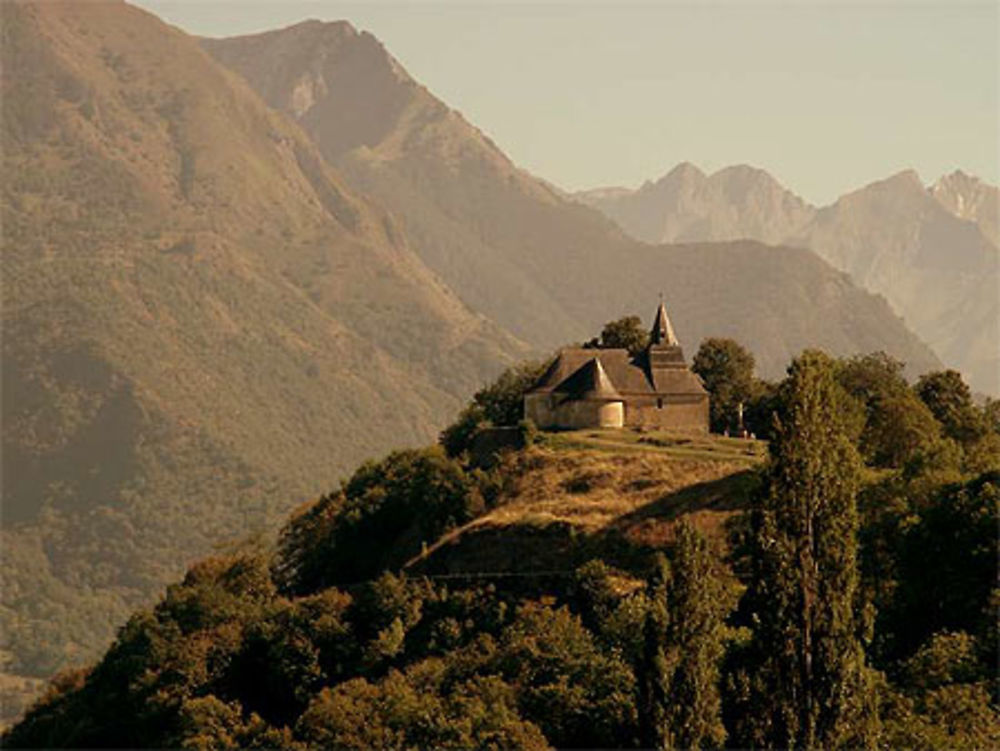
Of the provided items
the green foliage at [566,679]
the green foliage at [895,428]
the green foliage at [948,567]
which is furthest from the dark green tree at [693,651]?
the green foliage at [895,428]

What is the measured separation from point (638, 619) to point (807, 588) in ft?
81.6

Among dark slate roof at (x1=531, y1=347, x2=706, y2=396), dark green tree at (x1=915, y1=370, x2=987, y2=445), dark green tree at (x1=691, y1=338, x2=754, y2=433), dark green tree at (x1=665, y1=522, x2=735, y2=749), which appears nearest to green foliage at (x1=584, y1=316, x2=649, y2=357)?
dark green tree at (x1=691, y1=338, x2=754, y2=433)

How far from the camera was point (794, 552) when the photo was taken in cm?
7025

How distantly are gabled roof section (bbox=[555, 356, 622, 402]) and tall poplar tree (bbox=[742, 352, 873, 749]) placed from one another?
162 ft

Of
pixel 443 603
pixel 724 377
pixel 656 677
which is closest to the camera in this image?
pixel 656 677

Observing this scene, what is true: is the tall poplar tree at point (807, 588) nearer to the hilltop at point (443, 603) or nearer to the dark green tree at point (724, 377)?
the hilltop at point (443, 603)

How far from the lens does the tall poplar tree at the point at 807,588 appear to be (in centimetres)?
6906

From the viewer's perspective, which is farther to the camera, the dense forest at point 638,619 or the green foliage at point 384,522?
the green foliage at point 384,522

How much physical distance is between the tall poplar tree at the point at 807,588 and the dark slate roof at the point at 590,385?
1943 inches

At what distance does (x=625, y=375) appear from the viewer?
12456cm

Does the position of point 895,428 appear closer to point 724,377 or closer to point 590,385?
point 590,385

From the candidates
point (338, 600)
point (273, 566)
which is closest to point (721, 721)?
point (338, 600)

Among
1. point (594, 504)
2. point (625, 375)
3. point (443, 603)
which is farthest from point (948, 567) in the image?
point (625, 375)

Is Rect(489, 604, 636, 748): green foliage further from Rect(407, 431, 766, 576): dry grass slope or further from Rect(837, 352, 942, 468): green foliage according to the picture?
Rect(837, 352, 942, 468): green foliage
